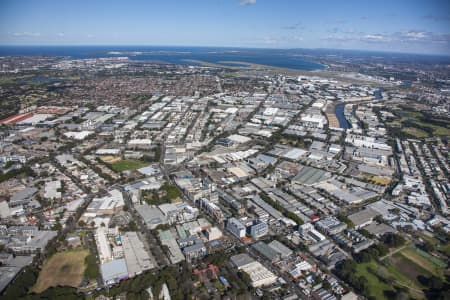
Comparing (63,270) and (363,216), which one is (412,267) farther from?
(63,270)

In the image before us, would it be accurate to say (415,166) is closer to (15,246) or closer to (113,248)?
(113,248)

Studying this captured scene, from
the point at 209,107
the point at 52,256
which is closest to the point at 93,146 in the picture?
the point at 52,256

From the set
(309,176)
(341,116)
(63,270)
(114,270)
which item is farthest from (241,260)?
(341,116)

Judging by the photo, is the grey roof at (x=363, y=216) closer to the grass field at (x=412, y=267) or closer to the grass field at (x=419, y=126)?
the grass field at (x=412, y=267)

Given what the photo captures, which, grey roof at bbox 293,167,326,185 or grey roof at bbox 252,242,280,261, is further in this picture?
grey roof at bbox 293,167,326,185

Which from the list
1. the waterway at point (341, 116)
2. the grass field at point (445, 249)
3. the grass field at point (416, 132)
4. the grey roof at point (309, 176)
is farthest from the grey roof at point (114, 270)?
the grass field at point (416, 132)

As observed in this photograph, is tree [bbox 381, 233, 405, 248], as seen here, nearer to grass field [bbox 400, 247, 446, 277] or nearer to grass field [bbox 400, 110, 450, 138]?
grass field [bbox 400, 247, 446, 277]

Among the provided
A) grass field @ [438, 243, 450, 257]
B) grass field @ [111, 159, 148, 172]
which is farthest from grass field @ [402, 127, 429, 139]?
grass field @ [111, 159, 148, 172]
